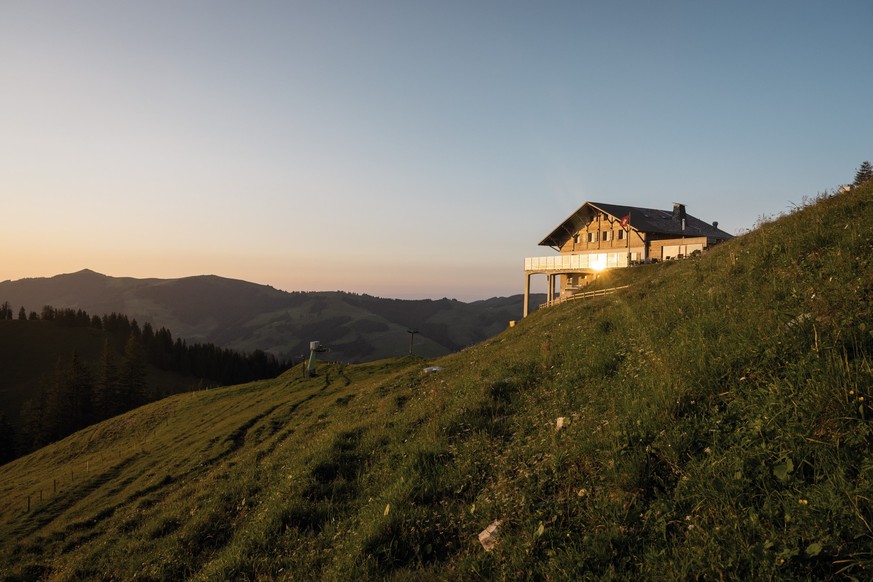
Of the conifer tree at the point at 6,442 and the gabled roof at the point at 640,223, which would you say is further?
the conifer tree at the point at 6,442

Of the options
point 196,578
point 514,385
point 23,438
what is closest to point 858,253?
point 514,385

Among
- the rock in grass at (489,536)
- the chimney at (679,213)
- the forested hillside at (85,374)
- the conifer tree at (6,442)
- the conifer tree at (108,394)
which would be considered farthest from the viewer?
the conifer tree at (108,394)

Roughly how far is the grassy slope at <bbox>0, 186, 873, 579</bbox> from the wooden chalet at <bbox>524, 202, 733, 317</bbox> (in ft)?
106

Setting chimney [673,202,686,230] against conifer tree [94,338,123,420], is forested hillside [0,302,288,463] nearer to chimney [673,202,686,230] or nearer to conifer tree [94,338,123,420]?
conifer tree [94,338,123,420]

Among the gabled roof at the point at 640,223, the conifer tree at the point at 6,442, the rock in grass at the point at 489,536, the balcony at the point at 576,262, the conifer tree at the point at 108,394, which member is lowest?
the conifer tree at the point at 6,442

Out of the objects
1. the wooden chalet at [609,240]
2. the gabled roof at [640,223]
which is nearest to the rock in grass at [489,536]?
the wooden chalet at [609,240]

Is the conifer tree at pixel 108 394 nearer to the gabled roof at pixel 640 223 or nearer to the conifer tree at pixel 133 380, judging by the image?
the conifer tree at pixel 133 380

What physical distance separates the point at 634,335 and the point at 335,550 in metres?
9.48

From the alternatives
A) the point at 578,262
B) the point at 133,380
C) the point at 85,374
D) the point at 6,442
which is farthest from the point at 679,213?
the point at 85,374

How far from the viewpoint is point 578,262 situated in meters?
50.2

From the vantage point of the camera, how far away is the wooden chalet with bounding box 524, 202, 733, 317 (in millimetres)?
45719

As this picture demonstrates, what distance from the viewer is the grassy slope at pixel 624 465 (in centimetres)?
472

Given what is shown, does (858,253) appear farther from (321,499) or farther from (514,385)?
(321,499)

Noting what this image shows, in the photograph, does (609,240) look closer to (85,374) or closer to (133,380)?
(133,380)
